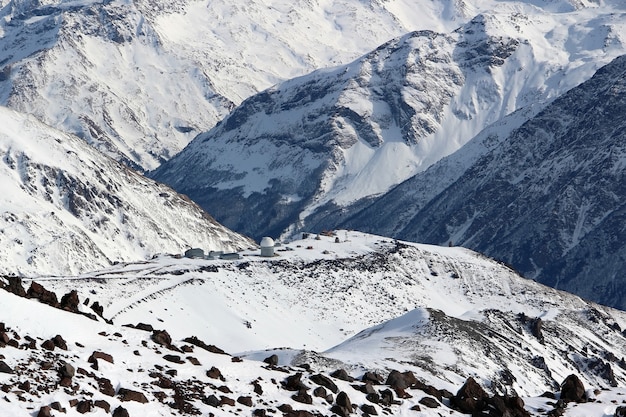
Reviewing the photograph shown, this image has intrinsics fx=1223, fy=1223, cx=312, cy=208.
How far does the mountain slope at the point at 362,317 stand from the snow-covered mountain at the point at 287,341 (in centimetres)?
32

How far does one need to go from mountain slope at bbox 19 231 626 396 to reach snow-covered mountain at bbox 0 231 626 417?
32 cm

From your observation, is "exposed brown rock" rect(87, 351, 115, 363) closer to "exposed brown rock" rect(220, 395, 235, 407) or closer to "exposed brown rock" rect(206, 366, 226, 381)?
"exposed brown rock" rect(206, 366, 226, 381)

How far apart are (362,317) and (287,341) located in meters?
22.0

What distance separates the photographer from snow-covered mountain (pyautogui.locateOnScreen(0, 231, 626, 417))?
159 feet

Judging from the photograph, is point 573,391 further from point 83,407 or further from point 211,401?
point 83,407

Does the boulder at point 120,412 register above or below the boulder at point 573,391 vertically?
above

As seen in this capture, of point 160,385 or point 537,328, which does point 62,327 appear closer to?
point 160,385

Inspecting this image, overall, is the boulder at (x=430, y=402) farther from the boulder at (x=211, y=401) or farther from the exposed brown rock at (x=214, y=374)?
the boulder at (x=211, y=401)

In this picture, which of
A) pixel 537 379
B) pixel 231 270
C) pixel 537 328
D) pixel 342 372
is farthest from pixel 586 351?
pixel 342 372

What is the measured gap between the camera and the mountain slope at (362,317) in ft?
371

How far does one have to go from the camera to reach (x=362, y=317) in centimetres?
17400

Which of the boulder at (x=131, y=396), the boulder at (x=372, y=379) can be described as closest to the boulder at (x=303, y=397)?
the boulder at (x=131, y=396)

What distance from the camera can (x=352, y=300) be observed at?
179m

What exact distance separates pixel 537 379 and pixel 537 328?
2920 cm
